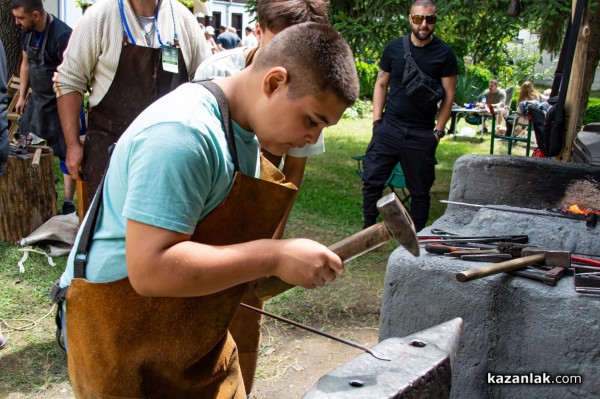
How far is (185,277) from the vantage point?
4.83 ft

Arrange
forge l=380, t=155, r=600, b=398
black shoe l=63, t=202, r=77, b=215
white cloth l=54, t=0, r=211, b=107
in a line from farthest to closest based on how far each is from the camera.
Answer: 1. black shoe l=63, t=202, r=77, b=215
2. white cloth l=54, t=0, r=211, b=107
3. forge l=380, t=155, r=600, b=398

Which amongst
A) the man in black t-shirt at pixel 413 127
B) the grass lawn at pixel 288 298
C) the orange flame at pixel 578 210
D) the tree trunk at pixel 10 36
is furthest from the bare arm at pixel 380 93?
the tree trunk at pixel 10 36

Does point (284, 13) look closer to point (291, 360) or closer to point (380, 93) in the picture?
point (291, 360)

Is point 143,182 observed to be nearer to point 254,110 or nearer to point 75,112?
point 254,110

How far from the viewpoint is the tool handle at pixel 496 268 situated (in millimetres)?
2494

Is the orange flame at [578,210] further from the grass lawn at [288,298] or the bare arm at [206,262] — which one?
the bare arm at [206,262]

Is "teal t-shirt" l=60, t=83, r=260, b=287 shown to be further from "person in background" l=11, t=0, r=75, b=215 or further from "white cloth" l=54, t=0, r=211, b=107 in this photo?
"person in background" l=11, t=0, r=75, b=215

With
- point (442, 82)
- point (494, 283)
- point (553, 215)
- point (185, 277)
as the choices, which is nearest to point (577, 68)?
point (442, 82)

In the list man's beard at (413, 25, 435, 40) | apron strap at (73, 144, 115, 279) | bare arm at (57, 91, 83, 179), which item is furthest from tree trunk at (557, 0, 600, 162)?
apron strap at (73, 144, 115, 279)

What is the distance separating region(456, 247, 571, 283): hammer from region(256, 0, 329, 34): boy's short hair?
1267mm

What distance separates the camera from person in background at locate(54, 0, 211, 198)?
11.2 feet

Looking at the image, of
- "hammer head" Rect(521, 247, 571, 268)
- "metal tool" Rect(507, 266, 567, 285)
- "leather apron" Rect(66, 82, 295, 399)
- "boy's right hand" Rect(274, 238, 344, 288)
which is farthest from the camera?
"hammer head" Rect(521, 247, 571, 268)

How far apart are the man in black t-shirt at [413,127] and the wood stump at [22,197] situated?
2.77m

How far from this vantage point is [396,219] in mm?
1680
